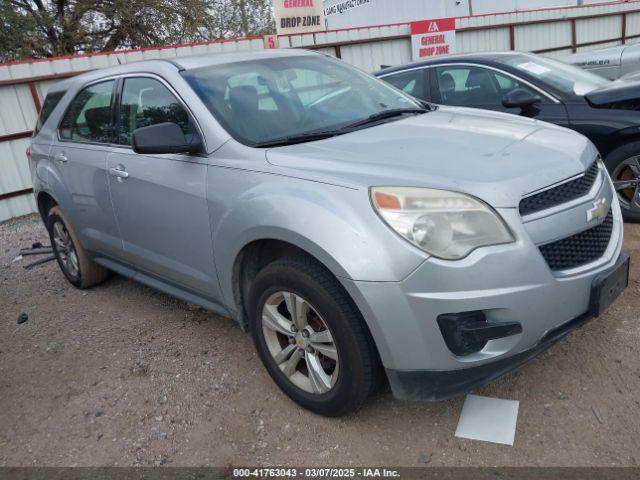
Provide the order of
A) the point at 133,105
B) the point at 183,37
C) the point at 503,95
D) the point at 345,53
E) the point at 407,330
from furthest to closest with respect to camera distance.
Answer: the point at 183,37, the point at 345,53, the point at 503,95, the point at 133,105, the point at 407,330

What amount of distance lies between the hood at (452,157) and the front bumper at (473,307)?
17 centimetres

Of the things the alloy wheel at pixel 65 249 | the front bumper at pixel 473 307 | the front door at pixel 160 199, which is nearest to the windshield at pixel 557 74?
the front bumper at pixel 473 307

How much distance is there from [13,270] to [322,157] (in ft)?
14.5

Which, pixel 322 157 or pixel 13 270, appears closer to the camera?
pixel 322 157

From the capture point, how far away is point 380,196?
2.27 meters

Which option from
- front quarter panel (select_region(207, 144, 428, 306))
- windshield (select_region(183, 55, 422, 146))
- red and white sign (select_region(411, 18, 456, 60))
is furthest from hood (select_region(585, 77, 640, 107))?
red and white sign (select_region(411, 18, 456, 60))

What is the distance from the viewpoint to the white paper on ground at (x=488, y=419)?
2471 millimetres

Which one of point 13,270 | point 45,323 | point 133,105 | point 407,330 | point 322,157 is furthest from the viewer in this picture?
point 13,270

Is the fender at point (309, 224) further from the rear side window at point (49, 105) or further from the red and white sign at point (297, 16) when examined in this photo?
the red and white sign at point (297, 16)

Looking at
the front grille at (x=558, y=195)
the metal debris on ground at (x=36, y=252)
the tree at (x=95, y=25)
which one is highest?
the tree at (x=95, y=25)

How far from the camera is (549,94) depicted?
4.85 meters

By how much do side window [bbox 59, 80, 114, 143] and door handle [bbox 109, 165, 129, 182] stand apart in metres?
0.29

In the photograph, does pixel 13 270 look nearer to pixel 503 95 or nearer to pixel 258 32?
pixel 503 95

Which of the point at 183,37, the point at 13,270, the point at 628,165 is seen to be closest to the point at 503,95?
the point at 628,165
